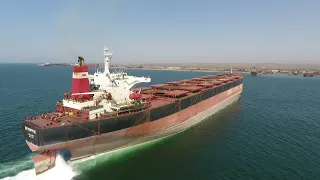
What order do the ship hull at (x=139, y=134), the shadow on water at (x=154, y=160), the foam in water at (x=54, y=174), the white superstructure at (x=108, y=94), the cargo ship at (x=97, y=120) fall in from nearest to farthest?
1. the foam in water at (x=54, y=174)
2. the cargo ship at (x=97, y=120)
3. the shadow on water at (x=154, y=160)
4. the ship hull at (x=139, y=134)
5. the white superstructure at (x=108, y=94)

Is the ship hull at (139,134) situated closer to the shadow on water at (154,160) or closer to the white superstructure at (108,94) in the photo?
the shadow on water at (154,160)

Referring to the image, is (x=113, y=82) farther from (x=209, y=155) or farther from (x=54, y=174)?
(x=209, y=155)

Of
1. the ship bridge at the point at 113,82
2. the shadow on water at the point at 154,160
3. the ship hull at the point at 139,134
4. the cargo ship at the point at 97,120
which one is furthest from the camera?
the ship bridge at the point at 113,82

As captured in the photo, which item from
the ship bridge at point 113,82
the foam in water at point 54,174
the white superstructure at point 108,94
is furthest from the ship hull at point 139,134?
the ship bridge at point 113,82

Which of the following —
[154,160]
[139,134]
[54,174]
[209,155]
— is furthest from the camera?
[139,134]

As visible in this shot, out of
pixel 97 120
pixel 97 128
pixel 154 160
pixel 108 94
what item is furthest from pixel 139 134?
pixel 97 120

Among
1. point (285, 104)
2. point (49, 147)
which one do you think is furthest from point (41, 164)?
point (285, 104)

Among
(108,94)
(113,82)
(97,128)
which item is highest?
(113,82)

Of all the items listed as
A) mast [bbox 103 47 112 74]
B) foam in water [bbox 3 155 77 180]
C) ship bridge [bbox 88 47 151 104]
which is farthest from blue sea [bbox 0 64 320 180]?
mast [bbox 103 47 112 74]
